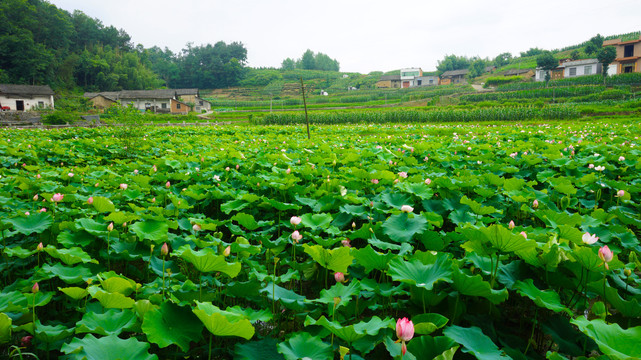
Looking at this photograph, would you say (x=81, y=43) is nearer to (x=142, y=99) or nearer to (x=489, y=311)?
(x=142, y=99)

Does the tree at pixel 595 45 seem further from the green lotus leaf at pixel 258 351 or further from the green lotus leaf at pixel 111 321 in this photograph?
the green lotus leaf at pixel 111 321

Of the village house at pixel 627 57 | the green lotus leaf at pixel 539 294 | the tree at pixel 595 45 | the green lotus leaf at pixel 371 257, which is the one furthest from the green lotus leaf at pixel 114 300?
the tree at pixel 595 45

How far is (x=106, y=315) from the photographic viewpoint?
4.36 feet

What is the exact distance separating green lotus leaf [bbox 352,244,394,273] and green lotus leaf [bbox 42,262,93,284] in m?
1.36

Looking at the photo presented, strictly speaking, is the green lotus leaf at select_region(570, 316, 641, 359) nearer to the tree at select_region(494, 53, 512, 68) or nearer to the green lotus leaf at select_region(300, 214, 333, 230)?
the green lotus leaf at select_region(300, 214, 333, 230)

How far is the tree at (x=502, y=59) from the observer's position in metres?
76.3

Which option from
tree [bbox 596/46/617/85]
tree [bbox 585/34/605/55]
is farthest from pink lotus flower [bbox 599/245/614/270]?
tree [bbox 585/34/605/55]

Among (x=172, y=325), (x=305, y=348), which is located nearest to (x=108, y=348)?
(x=172, y=325)

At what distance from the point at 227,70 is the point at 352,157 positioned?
84349 mm

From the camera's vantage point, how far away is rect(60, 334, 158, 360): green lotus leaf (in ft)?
3.65

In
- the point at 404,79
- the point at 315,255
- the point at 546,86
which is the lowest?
the point at 315,255

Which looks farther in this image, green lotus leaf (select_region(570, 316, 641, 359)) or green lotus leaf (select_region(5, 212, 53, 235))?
green lotus leaf (select_region(5, 212, 53, 235))

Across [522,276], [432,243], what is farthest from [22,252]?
[522,276]

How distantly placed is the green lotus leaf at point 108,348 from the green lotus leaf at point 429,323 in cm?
93
